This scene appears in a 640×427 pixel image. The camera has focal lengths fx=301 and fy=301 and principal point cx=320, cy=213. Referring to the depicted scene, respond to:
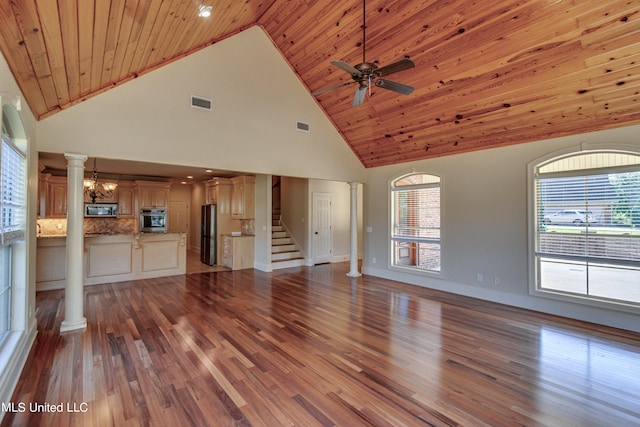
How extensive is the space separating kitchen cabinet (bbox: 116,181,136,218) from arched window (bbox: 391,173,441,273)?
24.4 ft

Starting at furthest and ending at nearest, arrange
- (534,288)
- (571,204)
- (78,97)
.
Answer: (534,288), (571,204), (78,97)

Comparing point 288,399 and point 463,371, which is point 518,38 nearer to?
point 463,371

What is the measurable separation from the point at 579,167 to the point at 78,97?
6.75 meters

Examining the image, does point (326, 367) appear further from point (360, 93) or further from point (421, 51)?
point (421, 51)

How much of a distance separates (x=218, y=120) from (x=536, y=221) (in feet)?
17.4

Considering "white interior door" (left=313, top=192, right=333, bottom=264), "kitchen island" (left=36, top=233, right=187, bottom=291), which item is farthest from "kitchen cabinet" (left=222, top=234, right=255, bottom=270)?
"white interior door" (left=313, top=192, right=333, bottom=264)

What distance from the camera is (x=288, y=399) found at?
237cm

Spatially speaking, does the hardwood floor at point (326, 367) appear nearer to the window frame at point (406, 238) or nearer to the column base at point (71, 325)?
the column base at point (71, 325)

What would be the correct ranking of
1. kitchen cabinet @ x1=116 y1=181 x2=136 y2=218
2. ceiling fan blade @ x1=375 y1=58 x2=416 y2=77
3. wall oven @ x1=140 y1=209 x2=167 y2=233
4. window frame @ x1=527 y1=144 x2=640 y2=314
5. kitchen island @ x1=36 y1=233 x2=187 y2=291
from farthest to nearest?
wall oven @ x1=140 y1=209 x2=167 y2=233 → kitchen cabinet @ x1=116 y1=181 x2=136 y2=218 → kitchen island @ x1=36 y1=233 x2=187 y2=291 → window frame @ x1=527 y1=144 x2=640 y2=314 → ceiling fan blade @ x1=375 y1=58 x2=416 y2=77

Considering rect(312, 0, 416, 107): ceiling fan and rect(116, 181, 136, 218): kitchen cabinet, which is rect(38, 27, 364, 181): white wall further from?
rect(116, 181, 136, 218): kitchen cabinet

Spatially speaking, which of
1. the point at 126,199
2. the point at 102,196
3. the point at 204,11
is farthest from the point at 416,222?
the point at 102,196

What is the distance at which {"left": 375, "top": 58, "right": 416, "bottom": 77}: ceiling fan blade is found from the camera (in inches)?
111

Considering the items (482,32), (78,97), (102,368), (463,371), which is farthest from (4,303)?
(482,32)

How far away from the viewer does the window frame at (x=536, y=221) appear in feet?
12.8
